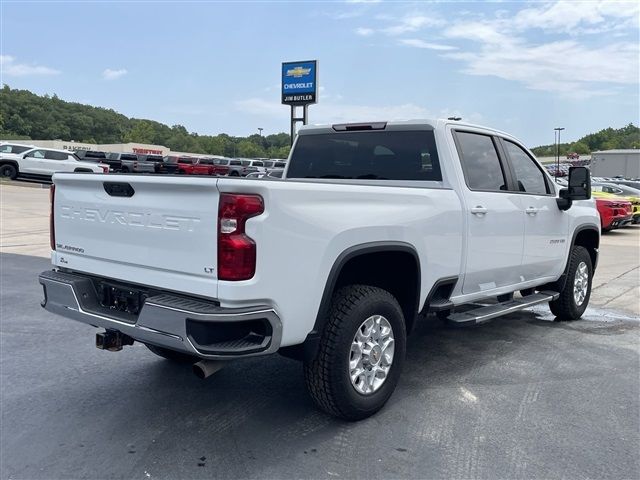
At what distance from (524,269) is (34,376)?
428 cm

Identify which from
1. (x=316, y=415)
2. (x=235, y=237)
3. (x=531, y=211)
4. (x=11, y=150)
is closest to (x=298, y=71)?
(x=11, y=150)

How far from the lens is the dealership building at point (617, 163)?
6188 cm

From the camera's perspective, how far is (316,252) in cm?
330

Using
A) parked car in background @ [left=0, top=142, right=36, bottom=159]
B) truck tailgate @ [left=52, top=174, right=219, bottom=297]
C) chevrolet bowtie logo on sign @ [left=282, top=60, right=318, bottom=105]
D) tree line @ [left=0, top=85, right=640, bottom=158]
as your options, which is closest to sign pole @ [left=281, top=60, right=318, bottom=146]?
chevrolet bowtie logo on sign @ [left=282, top=60, right=318, bottom=105]

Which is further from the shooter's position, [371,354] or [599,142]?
[599,142]

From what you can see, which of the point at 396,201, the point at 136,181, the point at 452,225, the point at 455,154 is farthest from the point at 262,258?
the point at 455,154

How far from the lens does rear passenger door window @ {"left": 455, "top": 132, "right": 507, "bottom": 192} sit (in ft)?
15.6

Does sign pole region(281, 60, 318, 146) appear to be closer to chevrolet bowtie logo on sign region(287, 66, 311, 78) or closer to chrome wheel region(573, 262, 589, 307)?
chevrolet bowtie logo on sign region(287, 66, 311, 78)

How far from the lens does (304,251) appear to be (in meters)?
3.23

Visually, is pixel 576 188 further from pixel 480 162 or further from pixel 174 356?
pixel 174 356

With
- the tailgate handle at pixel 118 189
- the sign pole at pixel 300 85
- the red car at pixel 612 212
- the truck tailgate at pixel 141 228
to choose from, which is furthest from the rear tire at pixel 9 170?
the tailgate handle at pixel 118 189

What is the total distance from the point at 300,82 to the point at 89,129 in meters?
Result: 107

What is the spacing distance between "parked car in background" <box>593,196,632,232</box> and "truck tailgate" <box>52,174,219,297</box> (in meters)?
16.1

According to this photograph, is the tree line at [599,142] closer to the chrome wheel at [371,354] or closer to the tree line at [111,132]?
the tree line at [111,132]
